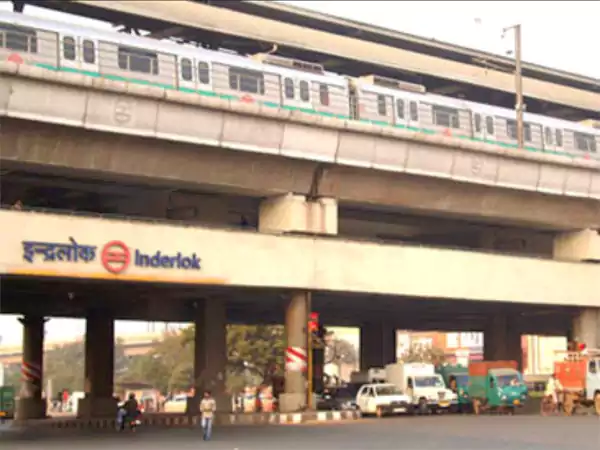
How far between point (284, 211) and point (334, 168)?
3.02 m

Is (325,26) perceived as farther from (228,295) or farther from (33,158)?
(33,158)

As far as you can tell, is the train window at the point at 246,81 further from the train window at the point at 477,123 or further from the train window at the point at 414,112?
the train window at the point at 477,123

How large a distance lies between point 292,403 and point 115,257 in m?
10.5

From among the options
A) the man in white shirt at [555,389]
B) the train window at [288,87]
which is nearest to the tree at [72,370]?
the man in white shirt at [555,389]

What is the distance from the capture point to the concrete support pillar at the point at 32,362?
63469mm

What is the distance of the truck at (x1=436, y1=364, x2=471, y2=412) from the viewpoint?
53.9 metres

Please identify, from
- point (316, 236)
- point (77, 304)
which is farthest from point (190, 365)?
point (316, 236)

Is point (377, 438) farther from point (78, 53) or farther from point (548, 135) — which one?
point (548, 135)

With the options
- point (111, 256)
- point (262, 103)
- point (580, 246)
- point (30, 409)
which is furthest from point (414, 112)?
point (30, 409)

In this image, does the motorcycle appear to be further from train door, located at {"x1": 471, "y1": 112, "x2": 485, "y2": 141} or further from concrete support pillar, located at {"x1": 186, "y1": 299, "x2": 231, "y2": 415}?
train door, located at {"x1": 471, "y1": 112, "x2": 485, "y2": 141}

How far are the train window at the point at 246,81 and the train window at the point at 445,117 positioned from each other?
1022 centimetres

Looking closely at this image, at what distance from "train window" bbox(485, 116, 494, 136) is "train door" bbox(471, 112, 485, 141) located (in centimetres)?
28

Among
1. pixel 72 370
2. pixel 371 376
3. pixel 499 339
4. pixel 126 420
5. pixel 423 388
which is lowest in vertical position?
pixel 72 370

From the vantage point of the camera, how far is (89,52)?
1465 inches
